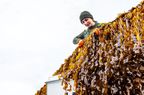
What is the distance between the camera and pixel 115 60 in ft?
27.0

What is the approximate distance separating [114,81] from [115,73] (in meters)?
0.19

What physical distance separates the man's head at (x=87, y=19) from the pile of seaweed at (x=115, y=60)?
1.47 metres

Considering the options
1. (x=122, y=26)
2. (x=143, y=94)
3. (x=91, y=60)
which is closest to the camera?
(x=143, y=94)

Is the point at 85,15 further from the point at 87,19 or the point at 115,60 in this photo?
the point at 115,60

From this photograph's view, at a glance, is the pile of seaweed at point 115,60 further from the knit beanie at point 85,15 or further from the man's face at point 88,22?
the knit beanie at point 85,15

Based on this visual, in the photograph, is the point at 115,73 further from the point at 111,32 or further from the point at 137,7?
the point at 137,7

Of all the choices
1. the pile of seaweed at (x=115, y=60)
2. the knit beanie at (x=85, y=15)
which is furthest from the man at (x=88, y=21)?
the pile of seaweed at (x=115, y=60)

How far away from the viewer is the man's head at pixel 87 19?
10.8 m

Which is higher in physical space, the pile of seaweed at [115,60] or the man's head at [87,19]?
the man's head at [87,19]

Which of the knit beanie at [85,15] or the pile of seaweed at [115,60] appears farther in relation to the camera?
the knit beanie at [85,15]

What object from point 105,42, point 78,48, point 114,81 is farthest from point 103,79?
point 78,48

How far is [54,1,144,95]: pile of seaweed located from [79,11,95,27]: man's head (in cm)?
147

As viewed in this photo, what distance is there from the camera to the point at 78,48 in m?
9.79

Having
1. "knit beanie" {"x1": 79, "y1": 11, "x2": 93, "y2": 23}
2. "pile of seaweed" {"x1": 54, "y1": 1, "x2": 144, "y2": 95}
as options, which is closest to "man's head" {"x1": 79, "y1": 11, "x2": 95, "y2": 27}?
"knit beanie" {"x1": 79, "y1": 11, "x2": 93, "y2": 23}
